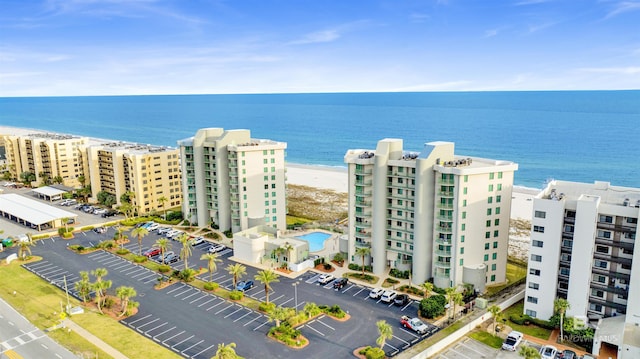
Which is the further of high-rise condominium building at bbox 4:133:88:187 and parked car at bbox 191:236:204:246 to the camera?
high-rise condominium building at bbox 4:133:88:187

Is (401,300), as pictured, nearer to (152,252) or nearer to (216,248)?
(216,248)

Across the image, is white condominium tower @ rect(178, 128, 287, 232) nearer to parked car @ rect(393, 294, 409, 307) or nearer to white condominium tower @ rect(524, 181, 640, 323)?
parked car @ rect(393, 294, 409, 307)

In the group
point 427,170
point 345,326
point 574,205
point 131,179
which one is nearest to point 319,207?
point 131,179

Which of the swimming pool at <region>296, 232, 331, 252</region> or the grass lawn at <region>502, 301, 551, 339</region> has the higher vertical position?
the swimming pool at <region>296, 232, 331, 252</region>

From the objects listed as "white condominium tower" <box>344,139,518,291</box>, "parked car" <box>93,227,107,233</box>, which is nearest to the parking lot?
"white condominium tower" <box>344,139,518,291</box>

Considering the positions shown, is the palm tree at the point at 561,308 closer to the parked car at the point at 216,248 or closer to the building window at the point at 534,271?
the building window at the point at 534,271
